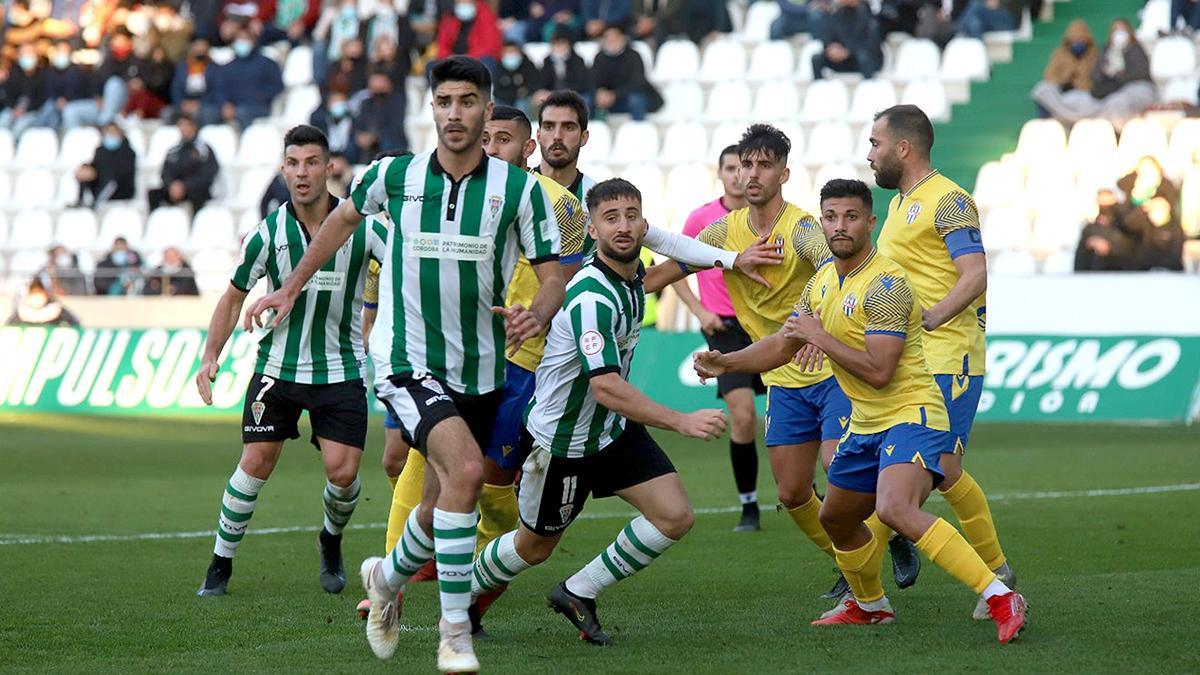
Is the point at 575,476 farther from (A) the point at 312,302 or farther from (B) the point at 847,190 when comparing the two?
(A) the point at 312,302

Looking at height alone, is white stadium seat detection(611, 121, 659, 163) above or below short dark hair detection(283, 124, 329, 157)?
below

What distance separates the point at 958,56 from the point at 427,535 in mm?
19133

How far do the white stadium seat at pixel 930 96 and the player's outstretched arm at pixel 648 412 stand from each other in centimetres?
1811

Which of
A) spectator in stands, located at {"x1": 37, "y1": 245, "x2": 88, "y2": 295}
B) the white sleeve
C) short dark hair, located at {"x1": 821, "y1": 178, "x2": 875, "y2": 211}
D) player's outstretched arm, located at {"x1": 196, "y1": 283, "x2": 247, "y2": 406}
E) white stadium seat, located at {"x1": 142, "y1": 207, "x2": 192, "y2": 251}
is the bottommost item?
spectator in stands, located at {"x1": 37, "y1": 245, "x2": 88, "y2": 295}

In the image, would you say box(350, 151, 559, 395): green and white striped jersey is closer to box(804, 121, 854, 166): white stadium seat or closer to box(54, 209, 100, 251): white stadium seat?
box(804, 121, 854, 166): white stadium seat

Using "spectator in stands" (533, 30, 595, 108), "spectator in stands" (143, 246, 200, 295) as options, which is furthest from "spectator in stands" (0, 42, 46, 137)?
"spectator in stands" (533, 30, 595, 108)

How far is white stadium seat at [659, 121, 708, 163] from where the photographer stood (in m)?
25.1

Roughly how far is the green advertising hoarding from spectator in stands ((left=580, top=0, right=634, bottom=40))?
8.24 meters

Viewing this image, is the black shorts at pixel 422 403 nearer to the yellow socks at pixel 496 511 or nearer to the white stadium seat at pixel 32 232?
the yellow socks at pixel 496 511

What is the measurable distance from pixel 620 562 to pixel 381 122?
62.5ft

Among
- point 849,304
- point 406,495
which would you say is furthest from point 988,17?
point 849,304

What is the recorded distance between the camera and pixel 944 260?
839 centimetres

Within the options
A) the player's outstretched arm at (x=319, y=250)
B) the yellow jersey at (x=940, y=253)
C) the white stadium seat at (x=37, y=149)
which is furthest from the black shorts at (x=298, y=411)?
the white stadium seat at (x=37, y=149)

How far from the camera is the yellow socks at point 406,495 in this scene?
8414 millimetres
